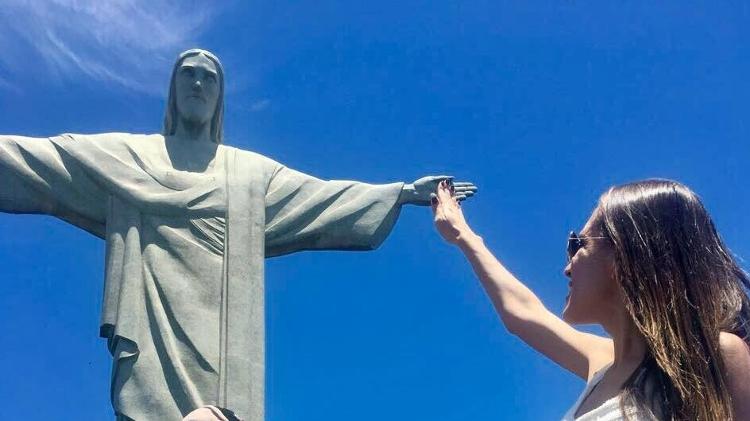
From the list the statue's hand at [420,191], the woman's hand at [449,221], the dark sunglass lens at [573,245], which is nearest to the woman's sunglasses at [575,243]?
the dark sunglass lens at [573,245]

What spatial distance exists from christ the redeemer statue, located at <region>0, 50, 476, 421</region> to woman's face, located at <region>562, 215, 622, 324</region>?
4949 millimetres

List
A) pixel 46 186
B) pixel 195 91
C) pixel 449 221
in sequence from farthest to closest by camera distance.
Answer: pixel 195 91, pixel 46 186, pixel 449 221

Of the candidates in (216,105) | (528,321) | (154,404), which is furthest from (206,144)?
(528,321)

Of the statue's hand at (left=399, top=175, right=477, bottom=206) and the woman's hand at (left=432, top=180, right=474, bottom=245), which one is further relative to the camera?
the statue's hand at (left=399, top=175, right=477, bottom=206)

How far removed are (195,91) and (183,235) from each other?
4.76 ft

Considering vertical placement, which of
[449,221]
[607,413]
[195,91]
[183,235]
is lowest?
[607,413]

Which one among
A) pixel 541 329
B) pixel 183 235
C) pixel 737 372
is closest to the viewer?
pixel 737 372

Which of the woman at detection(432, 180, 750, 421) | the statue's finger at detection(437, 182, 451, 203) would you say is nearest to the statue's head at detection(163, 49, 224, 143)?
the statue's finger at detection(437, 182, 451, 203)

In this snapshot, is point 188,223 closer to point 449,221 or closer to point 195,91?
point 195,91

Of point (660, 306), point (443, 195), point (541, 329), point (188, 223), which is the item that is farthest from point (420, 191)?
point (660, 306)

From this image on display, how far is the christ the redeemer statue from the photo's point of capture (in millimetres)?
7832

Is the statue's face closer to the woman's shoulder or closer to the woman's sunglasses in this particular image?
the woman's sunglasses

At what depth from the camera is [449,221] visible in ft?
14.2

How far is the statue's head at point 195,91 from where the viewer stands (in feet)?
30.0
